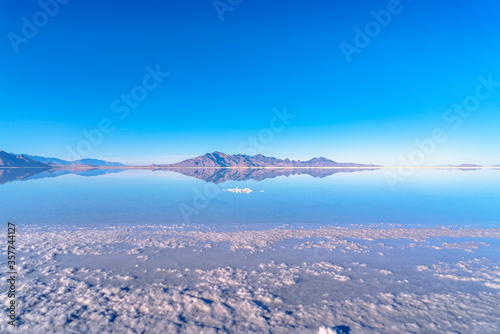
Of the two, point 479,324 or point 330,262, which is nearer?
point 479,324

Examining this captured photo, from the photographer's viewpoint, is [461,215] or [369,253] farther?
[461,215]

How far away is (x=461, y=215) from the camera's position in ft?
68.7

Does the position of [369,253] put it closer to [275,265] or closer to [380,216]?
[275,265]

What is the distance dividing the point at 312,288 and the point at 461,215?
20.4 metres

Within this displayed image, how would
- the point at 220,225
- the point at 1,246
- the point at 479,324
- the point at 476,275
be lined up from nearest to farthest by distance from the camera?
1. the point at 479,324
2. the point at 476,275
3. the point at 1,246
4. the point at 220,225

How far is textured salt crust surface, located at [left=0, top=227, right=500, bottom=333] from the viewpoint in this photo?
6.54m

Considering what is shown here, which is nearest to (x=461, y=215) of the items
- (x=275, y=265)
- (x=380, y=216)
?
(x=380, y=216)

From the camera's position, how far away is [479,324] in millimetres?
6543

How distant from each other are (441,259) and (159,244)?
44.1 ft

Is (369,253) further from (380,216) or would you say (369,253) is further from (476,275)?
(380,216)

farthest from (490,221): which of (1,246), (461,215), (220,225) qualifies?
(1,246)

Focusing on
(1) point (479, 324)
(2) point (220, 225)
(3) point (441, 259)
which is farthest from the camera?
(2) point (220, 225)

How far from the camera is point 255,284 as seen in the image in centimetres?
855

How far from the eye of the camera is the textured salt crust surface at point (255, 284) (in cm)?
654
